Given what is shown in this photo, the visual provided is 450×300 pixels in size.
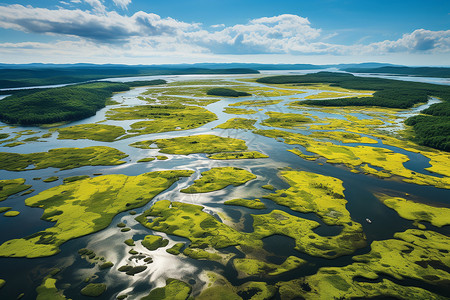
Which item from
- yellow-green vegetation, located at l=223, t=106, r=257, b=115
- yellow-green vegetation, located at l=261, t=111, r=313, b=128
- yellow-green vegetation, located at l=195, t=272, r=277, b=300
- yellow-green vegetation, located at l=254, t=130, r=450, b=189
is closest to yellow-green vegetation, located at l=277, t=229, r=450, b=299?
yellow-green vegetation, located at l=195, t=272, r=277, b=300

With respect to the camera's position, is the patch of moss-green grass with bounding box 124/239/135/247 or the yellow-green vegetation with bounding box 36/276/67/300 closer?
the yellow-green vegetation with bounding box 36/276/67/300

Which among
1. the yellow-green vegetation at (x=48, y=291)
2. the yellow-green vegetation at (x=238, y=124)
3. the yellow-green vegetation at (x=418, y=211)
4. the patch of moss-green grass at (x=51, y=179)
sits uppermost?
the yellow-green vegetation at (x=238, y=124)

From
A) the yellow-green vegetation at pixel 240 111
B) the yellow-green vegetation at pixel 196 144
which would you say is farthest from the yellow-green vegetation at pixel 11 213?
the yellow-green vegetation at pixel 240 111

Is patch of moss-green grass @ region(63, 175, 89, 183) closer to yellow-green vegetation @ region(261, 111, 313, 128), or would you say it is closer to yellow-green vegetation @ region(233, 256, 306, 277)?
yellow-green vegetation @ region(233, 256, 306, 277)

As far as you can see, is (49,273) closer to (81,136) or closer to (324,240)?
(324,240)

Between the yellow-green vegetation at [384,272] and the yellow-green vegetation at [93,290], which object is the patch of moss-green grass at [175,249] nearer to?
the yellow-green vegetation at [93,290]

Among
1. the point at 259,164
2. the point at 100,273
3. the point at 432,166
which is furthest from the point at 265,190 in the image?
the point at 432,166
